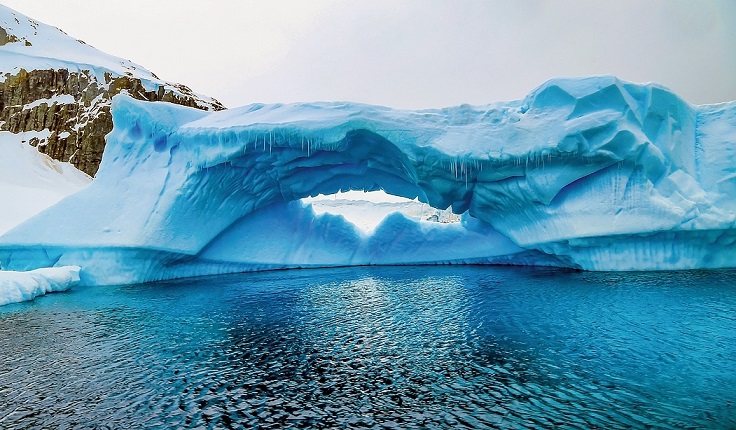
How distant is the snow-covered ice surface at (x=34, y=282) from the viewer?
36.7ft

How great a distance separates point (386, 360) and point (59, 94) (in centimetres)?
4671

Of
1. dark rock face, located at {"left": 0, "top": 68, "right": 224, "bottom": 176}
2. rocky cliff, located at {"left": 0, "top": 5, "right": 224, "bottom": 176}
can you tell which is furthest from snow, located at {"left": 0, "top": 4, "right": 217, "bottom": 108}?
dark rock face, located at {"left": 0, "top": 68, "right": 224, "bottom": 176}

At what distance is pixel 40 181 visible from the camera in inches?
1342

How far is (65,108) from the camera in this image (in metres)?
41.3

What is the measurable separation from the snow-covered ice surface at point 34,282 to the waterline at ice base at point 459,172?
64 cm

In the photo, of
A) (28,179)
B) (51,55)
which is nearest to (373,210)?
(28,179)

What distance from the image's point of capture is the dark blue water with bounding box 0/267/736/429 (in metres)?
4.23

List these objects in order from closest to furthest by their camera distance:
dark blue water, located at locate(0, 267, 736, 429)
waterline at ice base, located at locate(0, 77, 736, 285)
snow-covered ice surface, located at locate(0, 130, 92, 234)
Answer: dark blue water, located at locate(0, 267, 736, 429) < waterline at ice base, located at locate(0, 77, 736, 285) < snow-covered ice surface, located at locate(0, 130, 92, 234)

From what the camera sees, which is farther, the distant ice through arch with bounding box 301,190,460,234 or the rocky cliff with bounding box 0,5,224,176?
the rocky cliff with bounding box 0,5,224,176

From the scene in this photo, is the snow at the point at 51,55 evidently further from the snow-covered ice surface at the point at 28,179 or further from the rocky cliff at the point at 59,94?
the snow-covered ice surface at the point at 28,179

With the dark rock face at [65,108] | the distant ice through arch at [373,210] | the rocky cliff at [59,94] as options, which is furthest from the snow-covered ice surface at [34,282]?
the rocky cliff at [59,94]

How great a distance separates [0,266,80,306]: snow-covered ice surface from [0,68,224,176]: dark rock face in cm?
3055

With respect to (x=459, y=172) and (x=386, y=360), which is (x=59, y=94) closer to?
(x=459, y=172)

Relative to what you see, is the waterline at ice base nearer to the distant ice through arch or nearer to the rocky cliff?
the distant ice through arch
